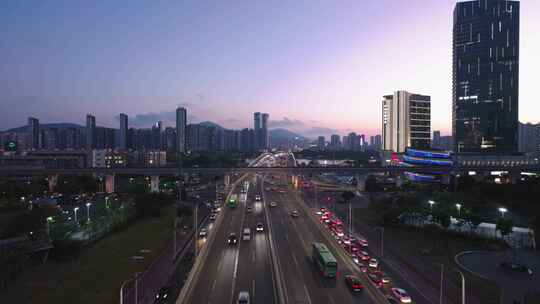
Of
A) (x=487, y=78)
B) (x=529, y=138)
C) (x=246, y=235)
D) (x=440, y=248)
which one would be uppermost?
(x=487, y=78)

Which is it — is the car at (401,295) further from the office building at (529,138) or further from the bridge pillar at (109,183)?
the office building at (529,138)

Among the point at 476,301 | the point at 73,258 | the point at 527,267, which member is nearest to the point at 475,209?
the point at 527,267

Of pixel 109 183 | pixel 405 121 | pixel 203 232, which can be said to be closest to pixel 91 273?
pixel 203 232

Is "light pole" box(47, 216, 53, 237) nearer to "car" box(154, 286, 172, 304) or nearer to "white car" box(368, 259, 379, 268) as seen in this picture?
"car" box(154, 286, 172, 304)

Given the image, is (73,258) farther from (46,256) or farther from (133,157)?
(133,157)

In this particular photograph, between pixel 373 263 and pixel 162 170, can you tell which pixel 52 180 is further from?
pixel 373 263
